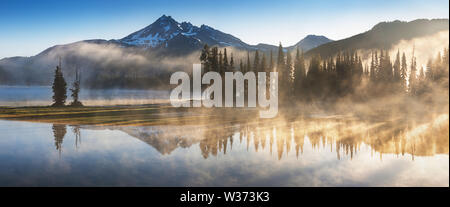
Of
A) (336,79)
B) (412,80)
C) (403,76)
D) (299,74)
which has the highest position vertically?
(299,74)

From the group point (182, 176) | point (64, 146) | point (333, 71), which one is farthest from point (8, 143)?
point (333, 71)

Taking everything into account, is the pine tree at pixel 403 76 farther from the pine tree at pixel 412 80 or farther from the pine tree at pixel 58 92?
the pine tree at pixel 58 92

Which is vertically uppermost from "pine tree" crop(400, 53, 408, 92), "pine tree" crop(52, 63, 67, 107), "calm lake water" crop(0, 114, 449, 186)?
"pine tree" crop(400, 53, 408, 92)

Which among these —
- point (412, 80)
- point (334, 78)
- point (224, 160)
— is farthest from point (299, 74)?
point (224, 160)

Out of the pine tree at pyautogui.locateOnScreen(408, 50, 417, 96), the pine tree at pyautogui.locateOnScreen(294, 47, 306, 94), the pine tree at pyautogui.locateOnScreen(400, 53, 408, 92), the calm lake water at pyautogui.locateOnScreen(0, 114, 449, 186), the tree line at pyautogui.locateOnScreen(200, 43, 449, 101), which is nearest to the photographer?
the calm lake water at pyautogui.locateOnScreen(0, 114, 449, 186)

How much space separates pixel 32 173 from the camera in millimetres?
12609

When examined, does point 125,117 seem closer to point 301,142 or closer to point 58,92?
point 301,142

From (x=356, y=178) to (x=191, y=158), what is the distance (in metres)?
8.07

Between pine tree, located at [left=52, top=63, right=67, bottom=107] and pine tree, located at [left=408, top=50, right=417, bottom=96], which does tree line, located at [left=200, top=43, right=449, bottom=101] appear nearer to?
pine tree, located at [left=408, top=50, right=417, bottom=96]

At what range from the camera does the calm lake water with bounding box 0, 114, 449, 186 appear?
12047 millimetres

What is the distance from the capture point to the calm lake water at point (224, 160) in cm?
1205

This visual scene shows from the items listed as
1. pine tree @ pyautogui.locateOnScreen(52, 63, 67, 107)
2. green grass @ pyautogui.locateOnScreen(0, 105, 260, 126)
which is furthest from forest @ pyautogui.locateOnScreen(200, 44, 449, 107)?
pine tree @ pyautogui.locateOnScreen(52, 63, 67, 107)

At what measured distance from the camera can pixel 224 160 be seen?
15203 mm
